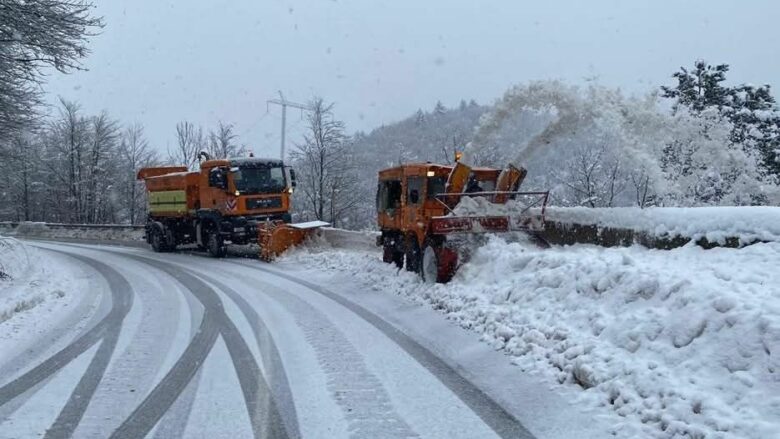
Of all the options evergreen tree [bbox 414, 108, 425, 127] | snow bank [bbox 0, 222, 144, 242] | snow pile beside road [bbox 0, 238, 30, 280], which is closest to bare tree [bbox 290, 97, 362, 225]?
snow bank [bbox 0, 222, 144, 242]

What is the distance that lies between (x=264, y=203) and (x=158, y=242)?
634 centimetres

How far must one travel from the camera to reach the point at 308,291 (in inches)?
531

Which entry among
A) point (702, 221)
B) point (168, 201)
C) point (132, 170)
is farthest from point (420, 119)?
point (702, 221)

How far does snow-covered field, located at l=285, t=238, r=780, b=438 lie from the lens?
4.92 metres

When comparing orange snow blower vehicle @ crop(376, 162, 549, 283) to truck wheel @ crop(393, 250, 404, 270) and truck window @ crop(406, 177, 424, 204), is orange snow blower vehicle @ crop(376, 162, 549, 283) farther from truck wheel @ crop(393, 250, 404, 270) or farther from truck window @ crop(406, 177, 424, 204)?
truck wheel @ crop(393, 250, 404, 270)

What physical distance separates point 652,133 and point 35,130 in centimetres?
1599

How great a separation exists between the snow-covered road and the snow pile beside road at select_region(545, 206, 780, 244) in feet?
11.5

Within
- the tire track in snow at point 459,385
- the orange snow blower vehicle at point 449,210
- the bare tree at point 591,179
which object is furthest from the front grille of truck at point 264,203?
the bare tree at point 591,179

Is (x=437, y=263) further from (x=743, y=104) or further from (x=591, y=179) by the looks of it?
(x=591, y=179)

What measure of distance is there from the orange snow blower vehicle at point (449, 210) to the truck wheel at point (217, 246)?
364 inches

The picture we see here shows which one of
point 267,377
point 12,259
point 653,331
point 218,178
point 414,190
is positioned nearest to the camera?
point 653,331

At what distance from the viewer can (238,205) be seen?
2192 centimetres

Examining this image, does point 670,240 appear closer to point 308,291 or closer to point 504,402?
point 504,402

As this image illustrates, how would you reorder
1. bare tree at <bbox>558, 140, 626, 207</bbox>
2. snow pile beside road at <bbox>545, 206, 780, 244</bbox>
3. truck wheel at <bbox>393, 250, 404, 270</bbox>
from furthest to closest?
bare tree at <bbox>558, 140, 626, 207</bbox>, truck wheel at <bbox>393, 250, 404, 270</bbox>, snow pile beside road at <bbox>545, 206, 780, 244</bbox>
